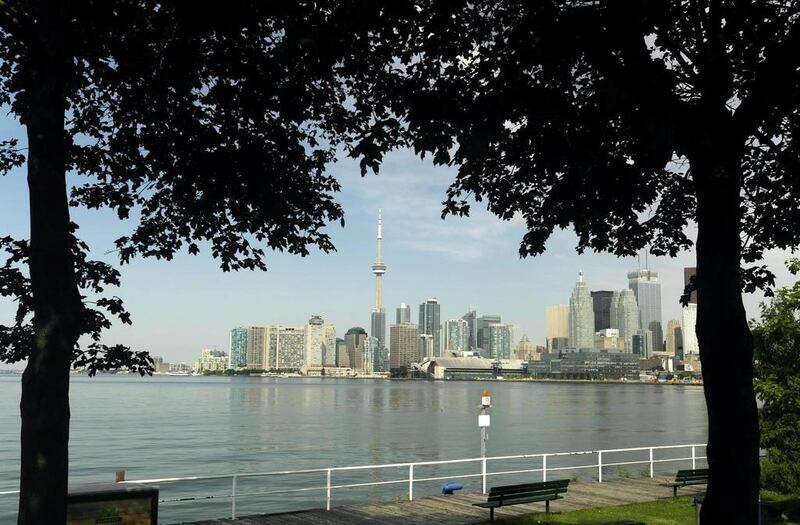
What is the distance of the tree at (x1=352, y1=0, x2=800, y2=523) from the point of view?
7.85m

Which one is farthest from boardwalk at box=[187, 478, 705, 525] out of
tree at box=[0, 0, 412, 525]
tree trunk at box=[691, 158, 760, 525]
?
tree trunk at box=[691, 158, 760, 525]

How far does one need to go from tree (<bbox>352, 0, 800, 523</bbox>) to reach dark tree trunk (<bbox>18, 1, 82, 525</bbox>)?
3.30m

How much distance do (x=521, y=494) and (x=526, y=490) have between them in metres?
0.31

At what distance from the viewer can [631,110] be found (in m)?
8.40

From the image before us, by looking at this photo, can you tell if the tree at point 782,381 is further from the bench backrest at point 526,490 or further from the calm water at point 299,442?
the calm water at point 299,442

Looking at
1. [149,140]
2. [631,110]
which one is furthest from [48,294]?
[631,110]

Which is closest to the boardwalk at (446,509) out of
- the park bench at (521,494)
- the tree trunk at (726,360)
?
the park bench at (521,494)

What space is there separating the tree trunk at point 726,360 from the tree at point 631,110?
12 mm

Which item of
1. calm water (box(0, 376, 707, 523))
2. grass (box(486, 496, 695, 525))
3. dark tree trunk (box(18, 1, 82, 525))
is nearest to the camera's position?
dark tree trunk (box(18, 1, 82, 525))

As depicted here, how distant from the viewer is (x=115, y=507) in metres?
12.5

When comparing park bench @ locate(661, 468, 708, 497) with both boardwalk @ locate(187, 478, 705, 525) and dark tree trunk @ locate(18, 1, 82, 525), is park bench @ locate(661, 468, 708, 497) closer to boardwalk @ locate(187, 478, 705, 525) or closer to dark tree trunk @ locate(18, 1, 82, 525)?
boardwalk @ locate(187, 478, 705, 525)

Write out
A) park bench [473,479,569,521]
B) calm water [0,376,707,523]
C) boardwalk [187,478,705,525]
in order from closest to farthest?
boardwalk [187,478,705,525] < park bench [473,479,569,521] < calm water [0,376,707,523]

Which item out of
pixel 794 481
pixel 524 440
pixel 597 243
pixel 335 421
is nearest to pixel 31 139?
pixel 597 243

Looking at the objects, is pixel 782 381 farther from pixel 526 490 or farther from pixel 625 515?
pixel 526 490
